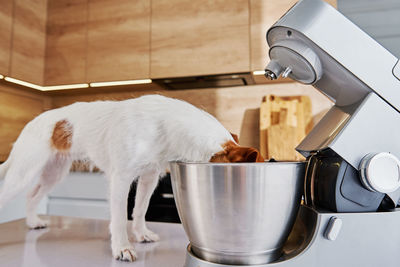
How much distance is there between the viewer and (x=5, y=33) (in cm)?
197

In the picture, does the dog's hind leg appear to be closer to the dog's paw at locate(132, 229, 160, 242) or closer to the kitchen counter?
the kitchen counter

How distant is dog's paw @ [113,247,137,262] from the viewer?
0.53 metres

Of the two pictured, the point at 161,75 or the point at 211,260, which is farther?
the point at 161,75

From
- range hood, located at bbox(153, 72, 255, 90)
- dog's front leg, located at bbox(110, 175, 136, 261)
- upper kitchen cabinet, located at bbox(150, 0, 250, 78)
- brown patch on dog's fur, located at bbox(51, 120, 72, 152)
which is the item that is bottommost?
dog's front leg, located at bbox(110, 175, 136, 261)

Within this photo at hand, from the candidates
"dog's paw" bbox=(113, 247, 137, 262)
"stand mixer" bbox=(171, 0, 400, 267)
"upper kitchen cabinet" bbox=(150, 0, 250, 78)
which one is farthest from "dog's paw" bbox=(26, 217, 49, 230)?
"upper kitchen cabinet" bbox=(150, 0, 250, 78)

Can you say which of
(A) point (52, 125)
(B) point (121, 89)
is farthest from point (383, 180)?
(B) point (121, 89)

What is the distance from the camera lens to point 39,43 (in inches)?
89.1

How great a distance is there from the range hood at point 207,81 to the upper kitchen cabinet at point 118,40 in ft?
0.65

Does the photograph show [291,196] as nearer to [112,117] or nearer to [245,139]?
[112,117]

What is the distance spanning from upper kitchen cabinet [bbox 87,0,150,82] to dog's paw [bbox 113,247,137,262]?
1654 millimetres

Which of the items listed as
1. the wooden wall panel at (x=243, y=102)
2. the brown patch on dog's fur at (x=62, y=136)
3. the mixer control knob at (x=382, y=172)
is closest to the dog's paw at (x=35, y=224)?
the brown patch on dog's fur at (x=62, y=136)

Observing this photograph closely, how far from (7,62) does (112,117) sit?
1744 mm

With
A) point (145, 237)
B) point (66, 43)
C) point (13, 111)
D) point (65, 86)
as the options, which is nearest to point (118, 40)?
point (66, 43)

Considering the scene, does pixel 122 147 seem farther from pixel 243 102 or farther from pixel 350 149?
pixel 243 102
